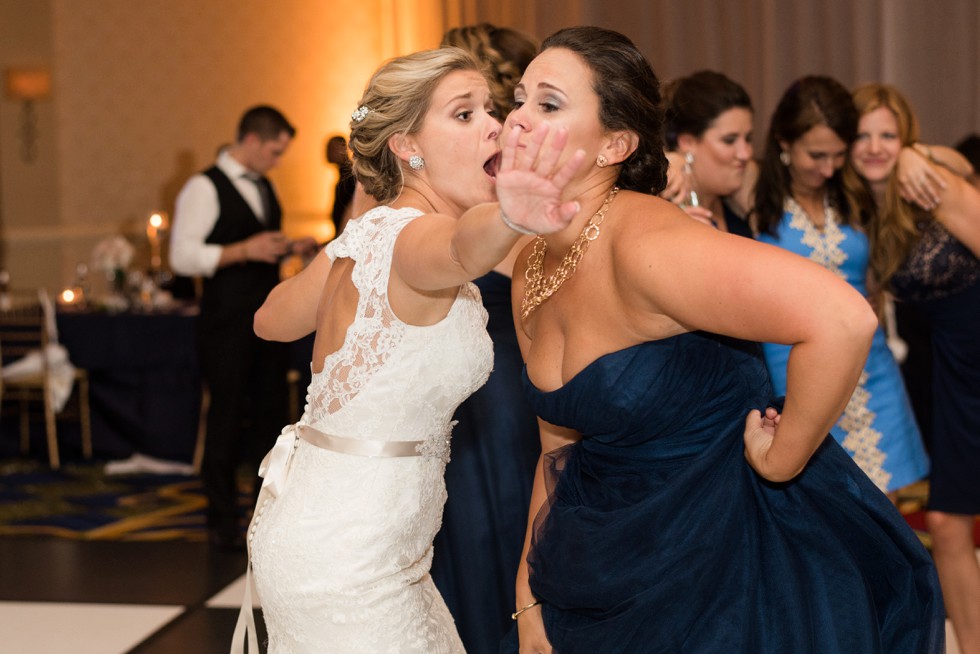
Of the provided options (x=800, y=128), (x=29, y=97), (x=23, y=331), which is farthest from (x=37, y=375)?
(x=800, y=128)

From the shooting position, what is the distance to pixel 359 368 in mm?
1809

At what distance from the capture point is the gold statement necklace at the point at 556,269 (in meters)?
1.72

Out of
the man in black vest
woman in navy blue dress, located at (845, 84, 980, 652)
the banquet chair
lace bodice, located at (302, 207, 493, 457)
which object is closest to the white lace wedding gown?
lace bodice, located at (302, 207, 493, 457)

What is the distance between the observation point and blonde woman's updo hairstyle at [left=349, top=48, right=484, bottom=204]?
1957mm

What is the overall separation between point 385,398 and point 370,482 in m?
0.14

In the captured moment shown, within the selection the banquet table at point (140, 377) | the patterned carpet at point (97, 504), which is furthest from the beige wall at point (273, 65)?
the patterned carpet at point (97, 504)

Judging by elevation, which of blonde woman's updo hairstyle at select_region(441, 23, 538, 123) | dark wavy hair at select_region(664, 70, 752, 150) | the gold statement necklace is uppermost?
blonde woman's updo hairstyle at select_region(441, 23, 538, 123)

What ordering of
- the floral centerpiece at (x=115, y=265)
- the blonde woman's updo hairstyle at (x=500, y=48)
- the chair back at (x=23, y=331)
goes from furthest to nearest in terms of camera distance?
the floral centerpiece at (x=115, y=265), the chair back at (x=23, y=331), the blonde woman's updo hairstyle at (x=500, y=48)

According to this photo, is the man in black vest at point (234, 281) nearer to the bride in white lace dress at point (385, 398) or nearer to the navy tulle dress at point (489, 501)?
the navy tulle dress at point (489, 501)

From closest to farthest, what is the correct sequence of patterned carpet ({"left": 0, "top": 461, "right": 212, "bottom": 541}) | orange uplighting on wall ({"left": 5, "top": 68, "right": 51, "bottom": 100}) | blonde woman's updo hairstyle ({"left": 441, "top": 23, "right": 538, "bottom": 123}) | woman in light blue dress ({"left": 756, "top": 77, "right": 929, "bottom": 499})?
blonde woman's updo hairstyle ({"left": 441, "top": 23, "right": 538, "bottom": 123}) < woman in light blue dress ({"left": 756, "top": 77, "right": 929, "bottom": 499}) < patterned carpet ({"left": 0, "top": 461, "right": 212, "bottom": 541}) < orange uplighting on wall ({"left": 5, "top": 68, "right": 51, "bottom": 100})

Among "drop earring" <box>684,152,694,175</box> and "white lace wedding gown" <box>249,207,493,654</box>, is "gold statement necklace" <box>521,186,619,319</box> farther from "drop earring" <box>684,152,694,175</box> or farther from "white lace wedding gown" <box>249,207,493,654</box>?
"drop earring" <box>684,152,694,175</box>

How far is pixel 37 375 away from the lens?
6.31 meters

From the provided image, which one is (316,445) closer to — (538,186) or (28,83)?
(538,186)

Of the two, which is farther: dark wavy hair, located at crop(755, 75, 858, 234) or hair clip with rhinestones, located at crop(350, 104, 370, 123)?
dark wavy hair, located at crop(755, 75, 858, 234)
